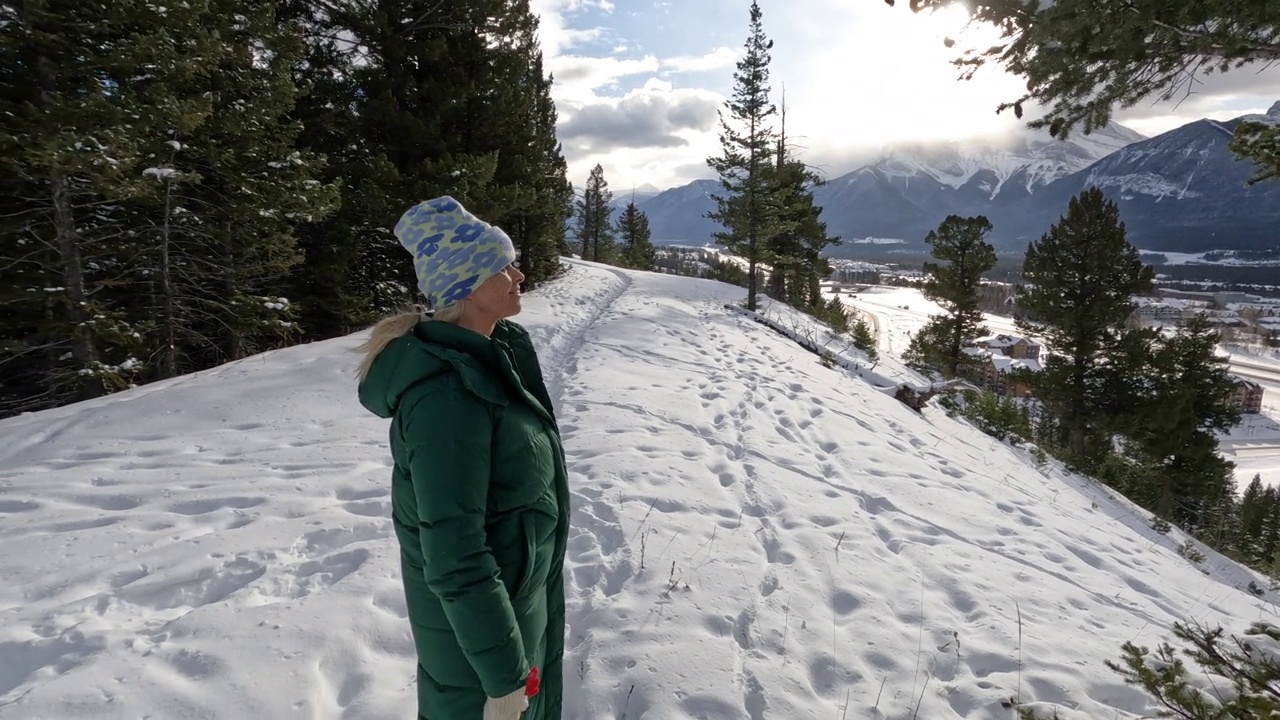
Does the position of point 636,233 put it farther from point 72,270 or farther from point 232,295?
point 72,270

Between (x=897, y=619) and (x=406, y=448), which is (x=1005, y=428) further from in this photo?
(x=406, y=448)

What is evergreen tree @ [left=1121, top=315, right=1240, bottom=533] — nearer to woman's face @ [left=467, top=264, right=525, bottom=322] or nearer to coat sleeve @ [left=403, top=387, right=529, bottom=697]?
woman's face @ [left=467, top=264, right=525, bottom=322]

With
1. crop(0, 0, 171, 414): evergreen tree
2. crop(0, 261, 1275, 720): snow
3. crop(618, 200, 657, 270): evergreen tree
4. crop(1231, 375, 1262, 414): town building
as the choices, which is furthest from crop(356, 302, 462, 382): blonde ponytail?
crop(1231, 375, 1262, 414): town building

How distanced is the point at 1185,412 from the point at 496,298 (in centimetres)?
2437

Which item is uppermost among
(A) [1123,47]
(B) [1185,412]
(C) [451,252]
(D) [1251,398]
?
(A) [1123,47]

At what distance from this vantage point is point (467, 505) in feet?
4.76

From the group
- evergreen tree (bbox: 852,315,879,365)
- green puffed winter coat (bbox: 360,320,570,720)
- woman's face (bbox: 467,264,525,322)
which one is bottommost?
evergreen tree (bbox: 852,315,879,365)

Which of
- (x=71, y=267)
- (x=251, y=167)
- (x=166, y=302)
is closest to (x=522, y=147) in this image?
(x=251, y=167)

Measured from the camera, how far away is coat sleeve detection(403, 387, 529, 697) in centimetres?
144

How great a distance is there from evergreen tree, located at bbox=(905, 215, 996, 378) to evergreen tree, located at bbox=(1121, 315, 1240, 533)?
7.32 metres

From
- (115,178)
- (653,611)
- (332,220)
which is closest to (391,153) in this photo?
(332,220)

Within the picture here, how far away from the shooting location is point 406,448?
4.97 ft

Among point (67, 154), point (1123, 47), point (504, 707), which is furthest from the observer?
point (67, 154)

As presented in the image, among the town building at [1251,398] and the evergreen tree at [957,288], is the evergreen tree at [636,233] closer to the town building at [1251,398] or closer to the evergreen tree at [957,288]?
the evergreen tree at [957,288]
